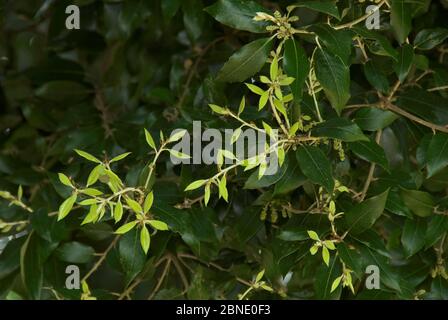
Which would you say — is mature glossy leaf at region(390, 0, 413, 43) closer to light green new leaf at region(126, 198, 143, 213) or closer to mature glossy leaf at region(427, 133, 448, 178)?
mature glossy leaf at region(427, 133, 448, 178)

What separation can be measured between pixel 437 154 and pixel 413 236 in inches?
5.6

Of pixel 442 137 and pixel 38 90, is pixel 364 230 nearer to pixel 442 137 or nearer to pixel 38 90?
pixel 442 137

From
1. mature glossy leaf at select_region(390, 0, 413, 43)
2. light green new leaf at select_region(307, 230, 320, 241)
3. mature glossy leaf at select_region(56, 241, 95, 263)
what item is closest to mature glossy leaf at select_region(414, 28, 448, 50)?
mature glossy leaf at select_region(390, 0, 413, 43)

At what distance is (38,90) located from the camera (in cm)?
153

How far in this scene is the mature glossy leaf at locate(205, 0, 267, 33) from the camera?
0.88 m

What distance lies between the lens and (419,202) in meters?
1.05

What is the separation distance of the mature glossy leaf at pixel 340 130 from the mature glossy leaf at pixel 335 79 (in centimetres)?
4

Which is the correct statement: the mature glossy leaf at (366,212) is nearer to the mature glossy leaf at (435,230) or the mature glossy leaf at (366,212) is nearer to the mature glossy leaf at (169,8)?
the mature glossy leaf at (435,230)

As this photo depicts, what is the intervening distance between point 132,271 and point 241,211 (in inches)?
12.6

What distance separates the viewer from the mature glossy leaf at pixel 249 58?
903mm

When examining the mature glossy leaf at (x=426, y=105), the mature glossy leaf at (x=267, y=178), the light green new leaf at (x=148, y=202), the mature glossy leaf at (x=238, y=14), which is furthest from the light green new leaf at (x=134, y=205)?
the mature glossy leaf at (x=426, y=105)

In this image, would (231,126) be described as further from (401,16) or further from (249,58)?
(401,16)

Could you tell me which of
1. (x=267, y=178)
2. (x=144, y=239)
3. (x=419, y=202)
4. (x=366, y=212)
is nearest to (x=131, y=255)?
(x=144, y=239)
